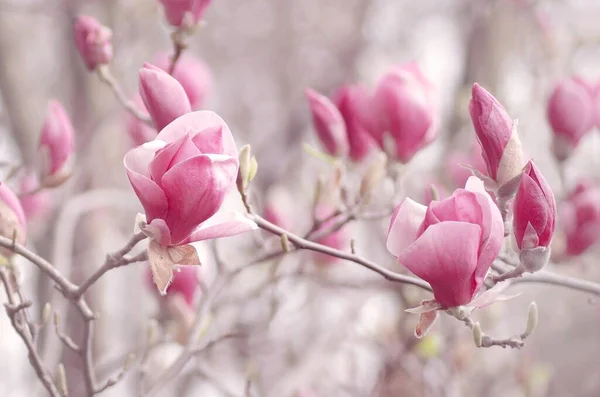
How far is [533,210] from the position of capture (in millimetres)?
623

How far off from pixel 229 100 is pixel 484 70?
2.31 meters

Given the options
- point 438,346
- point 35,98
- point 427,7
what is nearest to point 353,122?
point 438,346

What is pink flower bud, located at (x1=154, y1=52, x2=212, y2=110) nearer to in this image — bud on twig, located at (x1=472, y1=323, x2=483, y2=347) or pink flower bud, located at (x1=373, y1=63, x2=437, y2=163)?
pink flower bud, located at (x1=373, y1=63, x2=437, y2=163)

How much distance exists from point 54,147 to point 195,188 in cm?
42

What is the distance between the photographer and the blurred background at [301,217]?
1513mm

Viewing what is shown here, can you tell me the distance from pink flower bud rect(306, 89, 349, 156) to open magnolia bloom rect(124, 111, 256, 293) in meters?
0.41

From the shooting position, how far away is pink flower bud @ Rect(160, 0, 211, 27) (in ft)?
2.99

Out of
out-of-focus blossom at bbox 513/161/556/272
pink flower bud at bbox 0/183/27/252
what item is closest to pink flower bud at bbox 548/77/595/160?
out-of-focus blossom at bbox 513/161/556/272

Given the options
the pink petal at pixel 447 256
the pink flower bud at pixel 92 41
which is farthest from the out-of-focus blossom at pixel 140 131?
the pink petal at pixel 447 256

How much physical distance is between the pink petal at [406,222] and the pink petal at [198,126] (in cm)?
15

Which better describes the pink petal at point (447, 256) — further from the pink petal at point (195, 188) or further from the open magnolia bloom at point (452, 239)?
the pink petal at point (195, 188)

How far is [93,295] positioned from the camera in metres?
2.22

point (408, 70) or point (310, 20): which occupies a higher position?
point (408, 70)

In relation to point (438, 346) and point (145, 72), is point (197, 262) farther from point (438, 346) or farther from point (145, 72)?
point (438, 346)
